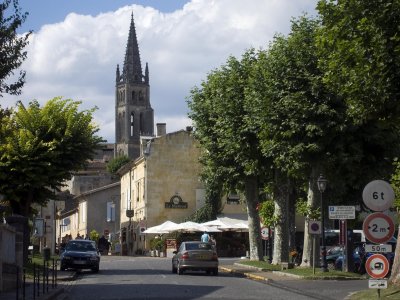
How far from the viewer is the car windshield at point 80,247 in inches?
1517

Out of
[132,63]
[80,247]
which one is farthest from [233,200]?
[132,63]

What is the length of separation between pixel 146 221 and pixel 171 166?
520 centimetres

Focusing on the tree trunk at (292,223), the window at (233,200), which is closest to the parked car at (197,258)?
the tree trunk at (292,223)

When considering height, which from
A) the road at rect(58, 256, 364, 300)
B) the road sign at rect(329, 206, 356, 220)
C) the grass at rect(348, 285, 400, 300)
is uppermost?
the road sign at rect(329, 206, 356, 220)

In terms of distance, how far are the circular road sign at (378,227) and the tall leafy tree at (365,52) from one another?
2927 mm

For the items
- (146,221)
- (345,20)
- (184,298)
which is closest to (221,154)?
(184,298)

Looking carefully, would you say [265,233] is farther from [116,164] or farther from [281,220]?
[116,164]

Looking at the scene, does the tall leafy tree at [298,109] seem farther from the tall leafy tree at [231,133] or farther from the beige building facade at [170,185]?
the beige building facade at [170,185]

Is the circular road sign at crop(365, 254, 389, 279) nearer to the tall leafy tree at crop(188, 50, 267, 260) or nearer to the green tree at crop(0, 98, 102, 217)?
the tall leafy tree at crop(188, 50, 267, 260)

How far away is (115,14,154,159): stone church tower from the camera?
578 feet

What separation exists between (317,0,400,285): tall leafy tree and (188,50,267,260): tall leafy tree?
14869 mm

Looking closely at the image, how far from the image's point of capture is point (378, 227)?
664 inches

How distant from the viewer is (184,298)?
869 inches

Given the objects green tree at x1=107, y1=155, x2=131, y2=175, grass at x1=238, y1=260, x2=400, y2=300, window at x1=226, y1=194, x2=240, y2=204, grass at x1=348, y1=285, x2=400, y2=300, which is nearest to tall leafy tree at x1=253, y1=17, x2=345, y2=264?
grass at x1=238, y1=260, x2=400, y2=300
